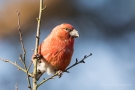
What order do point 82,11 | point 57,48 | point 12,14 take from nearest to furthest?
point 57,48 → point 12,14 → point 82,11

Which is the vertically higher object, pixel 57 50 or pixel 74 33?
pixel 74 33

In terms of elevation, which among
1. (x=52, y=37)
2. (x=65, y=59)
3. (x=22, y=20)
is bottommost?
(x=65, y=59)

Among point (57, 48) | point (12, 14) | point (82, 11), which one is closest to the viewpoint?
point (57, 48)

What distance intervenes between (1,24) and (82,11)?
2.00 metres

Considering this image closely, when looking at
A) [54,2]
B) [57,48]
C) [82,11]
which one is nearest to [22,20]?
[54,2]

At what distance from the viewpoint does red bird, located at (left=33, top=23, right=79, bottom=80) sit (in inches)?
200

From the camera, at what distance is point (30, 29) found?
8.39m

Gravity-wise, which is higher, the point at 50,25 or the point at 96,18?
the point at 96,18

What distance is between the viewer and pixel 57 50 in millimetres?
5125

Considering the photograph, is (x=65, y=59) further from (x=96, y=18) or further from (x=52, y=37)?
(x=96, y=18)

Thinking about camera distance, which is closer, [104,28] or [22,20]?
[22,20]

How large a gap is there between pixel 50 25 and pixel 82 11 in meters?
1.13

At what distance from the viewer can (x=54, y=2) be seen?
7.96 m

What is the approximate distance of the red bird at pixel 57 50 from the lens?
509cm
